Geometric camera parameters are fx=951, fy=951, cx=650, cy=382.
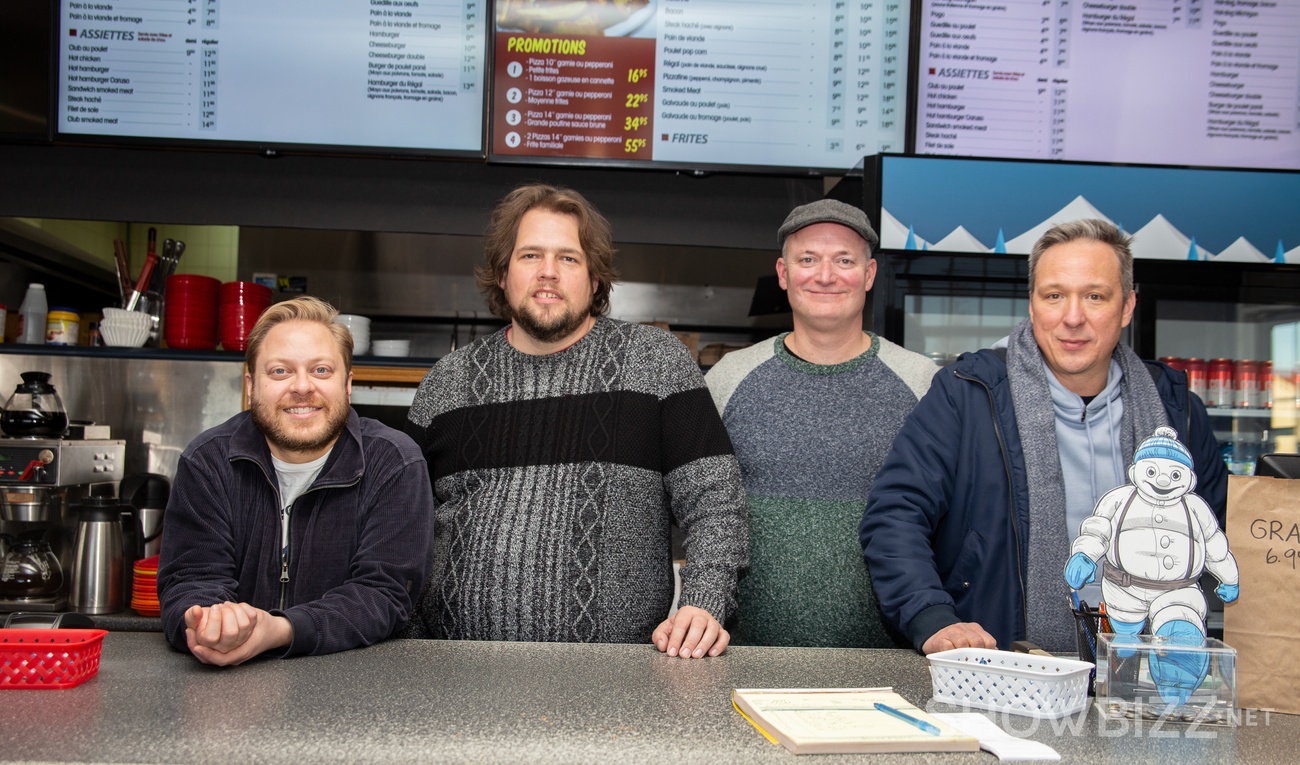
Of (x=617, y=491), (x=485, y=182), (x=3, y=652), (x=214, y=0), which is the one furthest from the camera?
(x=485, y=182)

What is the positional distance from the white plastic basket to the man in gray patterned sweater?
0.47m

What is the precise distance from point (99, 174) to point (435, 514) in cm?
193

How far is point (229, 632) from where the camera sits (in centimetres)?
120

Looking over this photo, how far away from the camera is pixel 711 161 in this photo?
283cm

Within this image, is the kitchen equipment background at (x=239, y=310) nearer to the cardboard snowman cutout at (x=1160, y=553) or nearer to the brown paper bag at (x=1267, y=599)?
the cardboard snowman cutout at (x=1160, y=553)

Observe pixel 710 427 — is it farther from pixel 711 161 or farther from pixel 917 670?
pixel 711 161

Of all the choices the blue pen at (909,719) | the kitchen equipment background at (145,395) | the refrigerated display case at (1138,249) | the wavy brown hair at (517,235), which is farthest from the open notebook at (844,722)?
the kitchen equipment background at (145,395)

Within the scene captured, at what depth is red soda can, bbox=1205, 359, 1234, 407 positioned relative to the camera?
8.63ft

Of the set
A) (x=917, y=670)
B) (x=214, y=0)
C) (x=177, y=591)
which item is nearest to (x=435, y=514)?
(x=177, y=591)

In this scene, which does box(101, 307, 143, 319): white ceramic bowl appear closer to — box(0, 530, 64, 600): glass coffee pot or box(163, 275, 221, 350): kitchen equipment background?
box(163, 275, 221, 350): kitchen equipment background

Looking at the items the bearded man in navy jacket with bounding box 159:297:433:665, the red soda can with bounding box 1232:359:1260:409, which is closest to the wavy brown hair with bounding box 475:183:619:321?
the bearded man in navy jacket with bounding box 159:297:433:665

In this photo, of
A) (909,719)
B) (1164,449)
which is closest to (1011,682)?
(909,719)

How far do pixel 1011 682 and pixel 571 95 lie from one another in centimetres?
217

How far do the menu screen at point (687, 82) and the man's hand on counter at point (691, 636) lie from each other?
169cm
